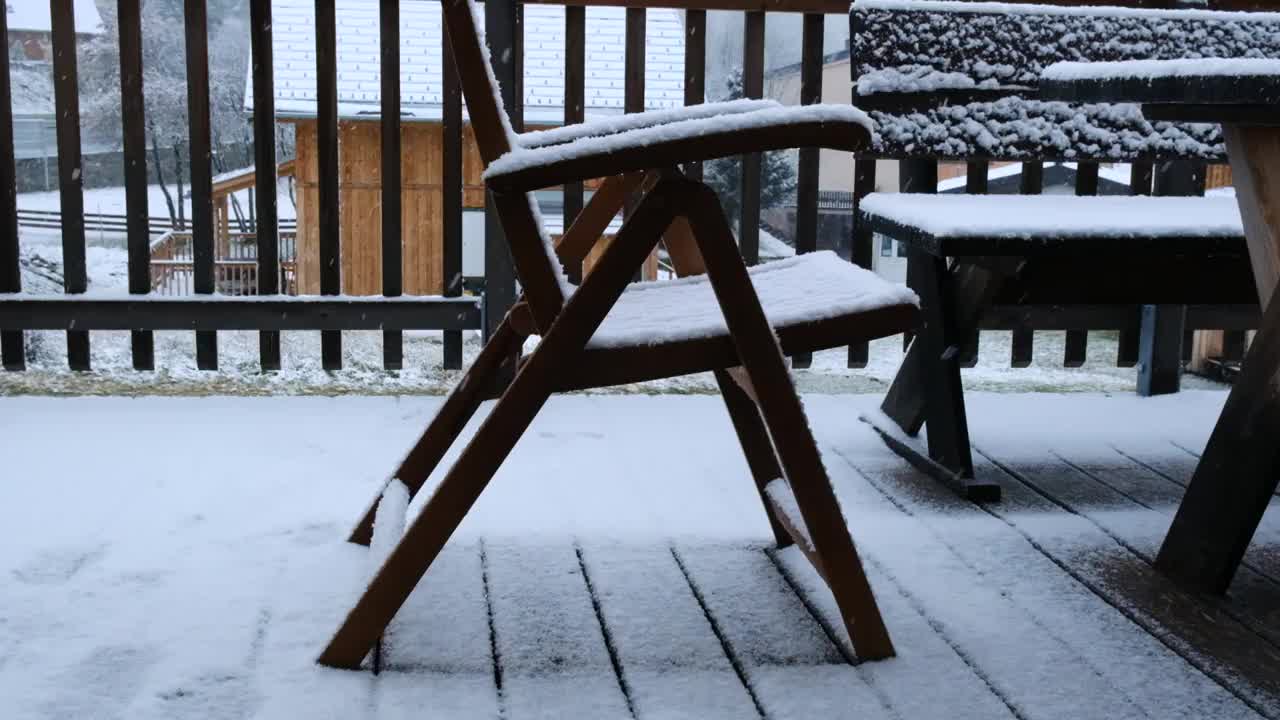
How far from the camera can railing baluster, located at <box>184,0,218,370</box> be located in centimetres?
355

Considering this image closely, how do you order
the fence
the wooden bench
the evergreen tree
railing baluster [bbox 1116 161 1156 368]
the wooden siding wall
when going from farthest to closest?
1. the evergreen tree
2. the wooden siding wall
3. the fence
4. railing baluster [bbox 1116 161 1156 368]
5. the wooden bench

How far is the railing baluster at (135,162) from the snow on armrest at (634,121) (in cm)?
171

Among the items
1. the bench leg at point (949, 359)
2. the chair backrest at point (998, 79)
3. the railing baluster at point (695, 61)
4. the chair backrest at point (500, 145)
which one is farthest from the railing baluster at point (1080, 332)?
the chair backrest at point (500, 145)

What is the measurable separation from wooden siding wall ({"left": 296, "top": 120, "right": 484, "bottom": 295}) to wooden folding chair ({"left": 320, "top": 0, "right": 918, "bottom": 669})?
1024 cm

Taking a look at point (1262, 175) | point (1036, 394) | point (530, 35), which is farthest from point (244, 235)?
point (1262, 175)

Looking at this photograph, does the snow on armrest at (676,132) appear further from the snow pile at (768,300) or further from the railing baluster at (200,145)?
the railing baluster at (200,145)

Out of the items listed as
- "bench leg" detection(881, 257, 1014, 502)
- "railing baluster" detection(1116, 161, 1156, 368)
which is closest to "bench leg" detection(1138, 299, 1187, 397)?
"railing baluster" detection(1116, 161, 1156, 368)

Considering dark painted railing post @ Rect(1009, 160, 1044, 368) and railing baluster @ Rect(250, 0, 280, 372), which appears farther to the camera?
dark painted railing post @ Rect(1009, 160, 1044, 368)

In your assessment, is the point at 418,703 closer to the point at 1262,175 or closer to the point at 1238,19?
the point at 1262,175

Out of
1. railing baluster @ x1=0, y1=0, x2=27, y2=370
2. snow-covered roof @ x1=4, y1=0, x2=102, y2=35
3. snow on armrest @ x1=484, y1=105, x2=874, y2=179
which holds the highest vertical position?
snow-covered roof @ x1=4, y1=0, x2=102, y2=35

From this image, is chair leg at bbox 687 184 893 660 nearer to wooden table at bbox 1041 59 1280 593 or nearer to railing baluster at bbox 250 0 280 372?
wooden table at bbox 1041 59 1280 593

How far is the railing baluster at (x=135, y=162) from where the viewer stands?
3508mm

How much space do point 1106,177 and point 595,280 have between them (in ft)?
48.4

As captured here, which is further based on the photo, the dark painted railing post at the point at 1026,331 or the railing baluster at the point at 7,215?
the dark painted railing post at the point at 1026,331
